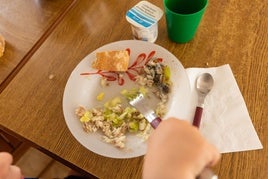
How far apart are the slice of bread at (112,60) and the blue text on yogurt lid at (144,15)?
0.25 ft

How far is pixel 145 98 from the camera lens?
67cm

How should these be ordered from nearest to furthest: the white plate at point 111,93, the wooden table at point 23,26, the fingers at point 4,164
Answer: the fingers at point 4,164 < the white plate at point 111,93 < the wooden table at point 23,26

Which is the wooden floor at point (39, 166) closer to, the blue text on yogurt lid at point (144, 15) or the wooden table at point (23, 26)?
the wooden table at point (23, 26)

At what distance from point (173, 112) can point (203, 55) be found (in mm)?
175

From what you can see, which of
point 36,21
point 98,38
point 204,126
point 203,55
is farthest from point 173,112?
point 36,21

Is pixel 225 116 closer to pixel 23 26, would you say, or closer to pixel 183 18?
pixel 183 18

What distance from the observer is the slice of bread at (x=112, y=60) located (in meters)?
0.69

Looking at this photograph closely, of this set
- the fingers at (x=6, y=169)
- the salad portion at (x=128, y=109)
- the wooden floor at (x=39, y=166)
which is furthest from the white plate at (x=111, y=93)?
the wooden floor at (x=39, y=166)

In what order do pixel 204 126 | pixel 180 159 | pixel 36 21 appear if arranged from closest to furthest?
pixel 180 159, pixel 204 126, pixel 36 21

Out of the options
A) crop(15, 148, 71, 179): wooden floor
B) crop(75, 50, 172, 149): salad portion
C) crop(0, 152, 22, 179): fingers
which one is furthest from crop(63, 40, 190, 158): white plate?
crop(15, 148, 71, 179): wooden floor

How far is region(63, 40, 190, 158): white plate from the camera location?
597 millimetres

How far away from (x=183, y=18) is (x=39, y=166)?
37.1 inches

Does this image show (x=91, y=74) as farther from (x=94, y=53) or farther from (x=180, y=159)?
(x=180, y=159)

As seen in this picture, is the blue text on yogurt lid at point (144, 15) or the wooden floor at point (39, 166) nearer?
the blue text on yogurt lid at point (144, 15)
